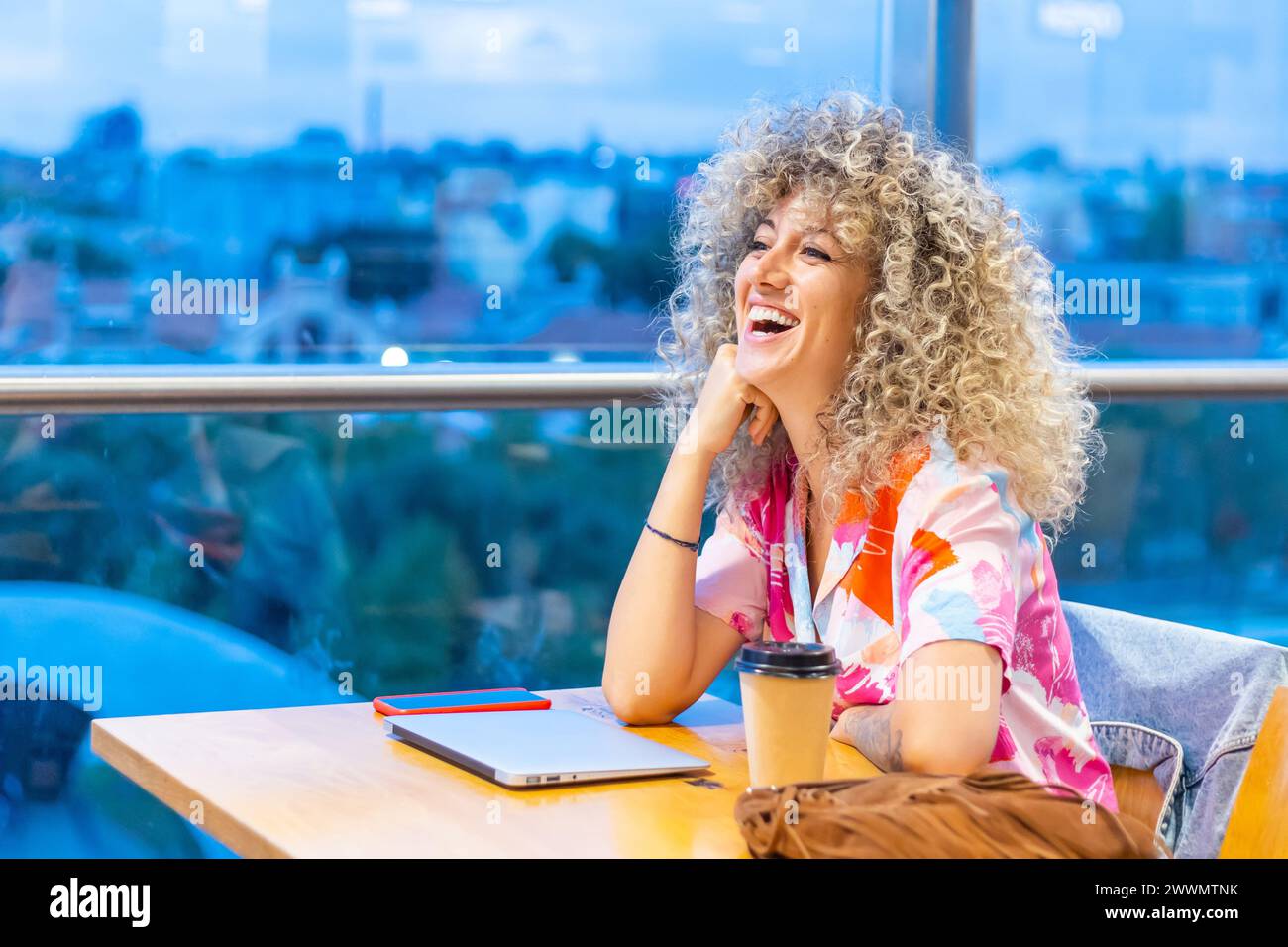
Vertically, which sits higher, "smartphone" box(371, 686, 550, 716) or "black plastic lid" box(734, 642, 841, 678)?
"black plastic lid" box(734, 642, 841, 678)

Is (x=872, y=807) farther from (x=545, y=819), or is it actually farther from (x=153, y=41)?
(x=153, y=41)

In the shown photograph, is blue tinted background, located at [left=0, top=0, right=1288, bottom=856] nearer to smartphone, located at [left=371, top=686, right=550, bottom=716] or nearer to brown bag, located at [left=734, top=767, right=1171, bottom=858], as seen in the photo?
smartphone, located at [left=371, top=686, right=550, bottom=716]

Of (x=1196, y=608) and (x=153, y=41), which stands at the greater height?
(x=153, y=41)

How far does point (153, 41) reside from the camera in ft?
8.82

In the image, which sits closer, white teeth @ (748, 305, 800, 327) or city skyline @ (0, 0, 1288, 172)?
white teeth @ (748, 305, 800, 327)

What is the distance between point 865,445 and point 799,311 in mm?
217

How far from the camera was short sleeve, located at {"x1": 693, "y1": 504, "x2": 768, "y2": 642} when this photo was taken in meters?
1.83

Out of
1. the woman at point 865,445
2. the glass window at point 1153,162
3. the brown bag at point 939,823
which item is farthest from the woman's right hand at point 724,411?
the glass window at point 1153,162

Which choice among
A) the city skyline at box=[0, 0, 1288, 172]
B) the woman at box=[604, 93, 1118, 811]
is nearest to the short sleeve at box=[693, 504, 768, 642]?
the woman at box=[604, 93, 1118, 811]

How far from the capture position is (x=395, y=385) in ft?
8.24

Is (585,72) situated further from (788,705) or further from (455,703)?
(788,705)
